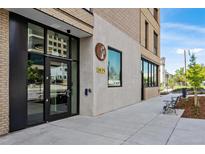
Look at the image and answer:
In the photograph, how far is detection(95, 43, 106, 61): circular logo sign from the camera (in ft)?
29.7

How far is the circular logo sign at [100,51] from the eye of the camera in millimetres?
9062

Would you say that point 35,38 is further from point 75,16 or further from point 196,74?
point 196,74

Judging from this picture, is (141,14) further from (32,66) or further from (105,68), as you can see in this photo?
(32,66)

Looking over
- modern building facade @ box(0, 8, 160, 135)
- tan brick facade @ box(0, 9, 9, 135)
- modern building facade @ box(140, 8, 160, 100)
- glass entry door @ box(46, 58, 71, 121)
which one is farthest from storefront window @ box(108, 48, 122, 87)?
tan brick facade @ box(0, 9, 9, 135)

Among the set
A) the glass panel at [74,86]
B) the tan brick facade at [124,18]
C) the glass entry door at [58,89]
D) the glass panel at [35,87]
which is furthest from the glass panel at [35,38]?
the tan brick facade at [124,18]

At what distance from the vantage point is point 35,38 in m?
6.95

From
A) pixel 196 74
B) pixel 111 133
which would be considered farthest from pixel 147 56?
pixel 111 133

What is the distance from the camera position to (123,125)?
704 cm

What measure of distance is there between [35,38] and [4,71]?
184cm

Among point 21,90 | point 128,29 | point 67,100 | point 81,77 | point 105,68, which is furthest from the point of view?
point 128,29

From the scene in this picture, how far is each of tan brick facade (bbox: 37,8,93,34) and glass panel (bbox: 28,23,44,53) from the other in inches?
39.9

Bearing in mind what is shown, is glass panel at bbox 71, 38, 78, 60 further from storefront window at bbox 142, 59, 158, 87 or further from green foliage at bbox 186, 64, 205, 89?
storefront window at bbox 142, 59, 158, 87
